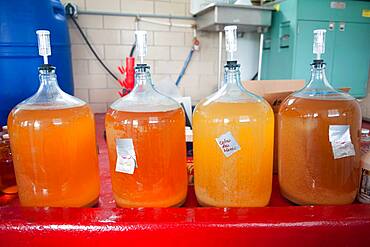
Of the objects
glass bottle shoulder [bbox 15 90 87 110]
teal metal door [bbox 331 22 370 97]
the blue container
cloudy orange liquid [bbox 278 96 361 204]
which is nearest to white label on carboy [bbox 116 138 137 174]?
glass bottle shoulder [bbox 15 90 87 110]

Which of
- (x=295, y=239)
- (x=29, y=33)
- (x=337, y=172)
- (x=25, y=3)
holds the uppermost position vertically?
(x=25, y=3)

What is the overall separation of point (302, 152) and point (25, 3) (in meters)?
A: 1.43

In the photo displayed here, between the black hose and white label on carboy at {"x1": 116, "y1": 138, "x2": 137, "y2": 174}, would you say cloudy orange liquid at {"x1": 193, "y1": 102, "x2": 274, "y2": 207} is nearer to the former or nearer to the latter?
white label on carboy at {"x1": 116, "y1": 138, "x2": 137, "y2": 174}

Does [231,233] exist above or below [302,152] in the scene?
below

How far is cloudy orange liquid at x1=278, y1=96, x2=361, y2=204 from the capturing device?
623mm

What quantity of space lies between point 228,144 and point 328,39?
2059 millimetres

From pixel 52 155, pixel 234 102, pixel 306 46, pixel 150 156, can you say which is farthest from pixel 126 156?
pixel 306 46

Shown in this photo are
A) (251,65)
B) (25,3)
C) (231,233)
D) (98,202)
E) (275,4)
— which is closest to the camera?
(231,233)

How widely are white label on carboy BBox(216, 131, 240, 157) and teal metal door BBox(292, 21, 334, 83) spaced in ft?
5.93

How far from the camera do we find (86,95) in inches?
98.6

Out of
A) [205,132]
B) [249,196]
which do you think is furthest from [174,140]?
[249,196]

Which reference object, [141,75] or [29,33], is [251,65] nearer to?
[29,33]

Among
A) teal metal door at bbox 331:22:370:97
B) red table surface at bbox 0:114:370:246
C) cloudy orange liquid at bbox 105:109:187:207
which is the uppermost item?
teal metal door at bbox 331:22:370:97

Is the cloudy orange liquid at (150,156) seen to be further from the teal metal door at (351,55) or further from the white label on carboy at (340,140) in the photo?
the teal metal door at (351,55)
